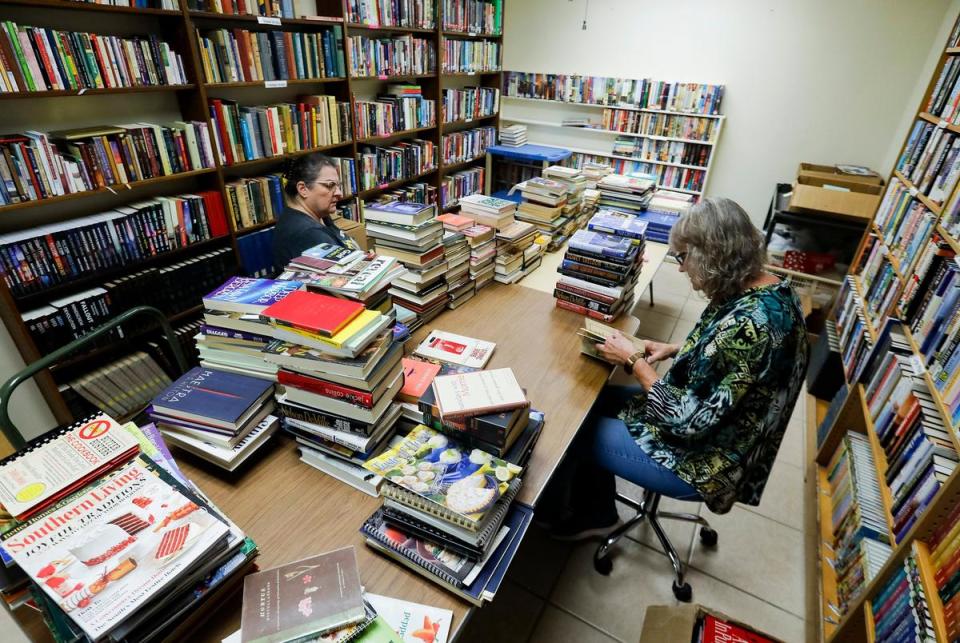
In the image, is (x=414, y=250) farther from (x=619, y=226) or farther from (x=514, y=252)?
(x=619, y=226)

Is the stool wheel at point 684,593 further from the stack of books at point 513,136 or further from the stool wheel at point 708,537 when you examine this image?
the stack of books at point 513,136

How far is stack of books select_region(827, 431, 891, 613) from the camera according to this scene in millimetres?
1612

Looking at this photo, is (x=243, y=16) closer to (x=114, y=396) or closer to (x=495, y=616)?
(x=114, y=396)

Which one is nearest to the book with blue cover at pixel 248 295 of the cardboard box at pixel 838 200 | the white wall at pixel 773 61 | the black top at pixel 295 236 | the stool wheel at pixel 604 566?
the black top at pixel 295 236

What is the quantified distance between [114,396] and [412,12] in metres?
3.34

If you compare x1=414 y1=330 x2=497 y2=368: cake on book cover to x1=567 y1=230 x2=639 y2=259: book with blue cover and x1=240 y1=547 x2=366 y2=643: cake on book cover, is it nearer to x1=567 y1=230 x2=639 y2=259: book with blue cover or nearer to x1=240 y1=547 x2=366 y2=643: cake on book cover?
x1=567 y1=230 x2=639 y2=259: book with blue cover

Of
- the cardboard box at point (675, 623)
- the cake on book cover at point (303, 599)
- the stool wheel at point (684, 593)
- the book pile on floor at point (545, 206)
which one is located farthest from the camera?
the book pile on floor at point (545, 206)

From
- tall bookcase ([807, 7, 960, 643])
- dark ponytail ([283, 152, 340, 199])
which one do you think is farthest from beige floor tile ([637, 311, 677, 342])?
dark ponytail ([283, 152, 340, 199])

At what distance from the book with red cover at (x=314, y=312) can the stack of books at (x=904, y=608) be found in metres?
1.56

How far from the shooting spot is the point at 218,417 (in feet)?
3.80

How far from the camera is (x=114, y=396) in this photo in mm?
2459

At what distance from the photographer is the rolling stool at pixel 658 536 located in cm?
186

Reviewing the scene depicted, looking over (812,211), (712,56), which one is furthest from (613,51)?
(812,211)

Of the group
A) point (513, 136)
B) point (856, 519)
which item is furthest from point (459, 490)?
point (513, 136)
